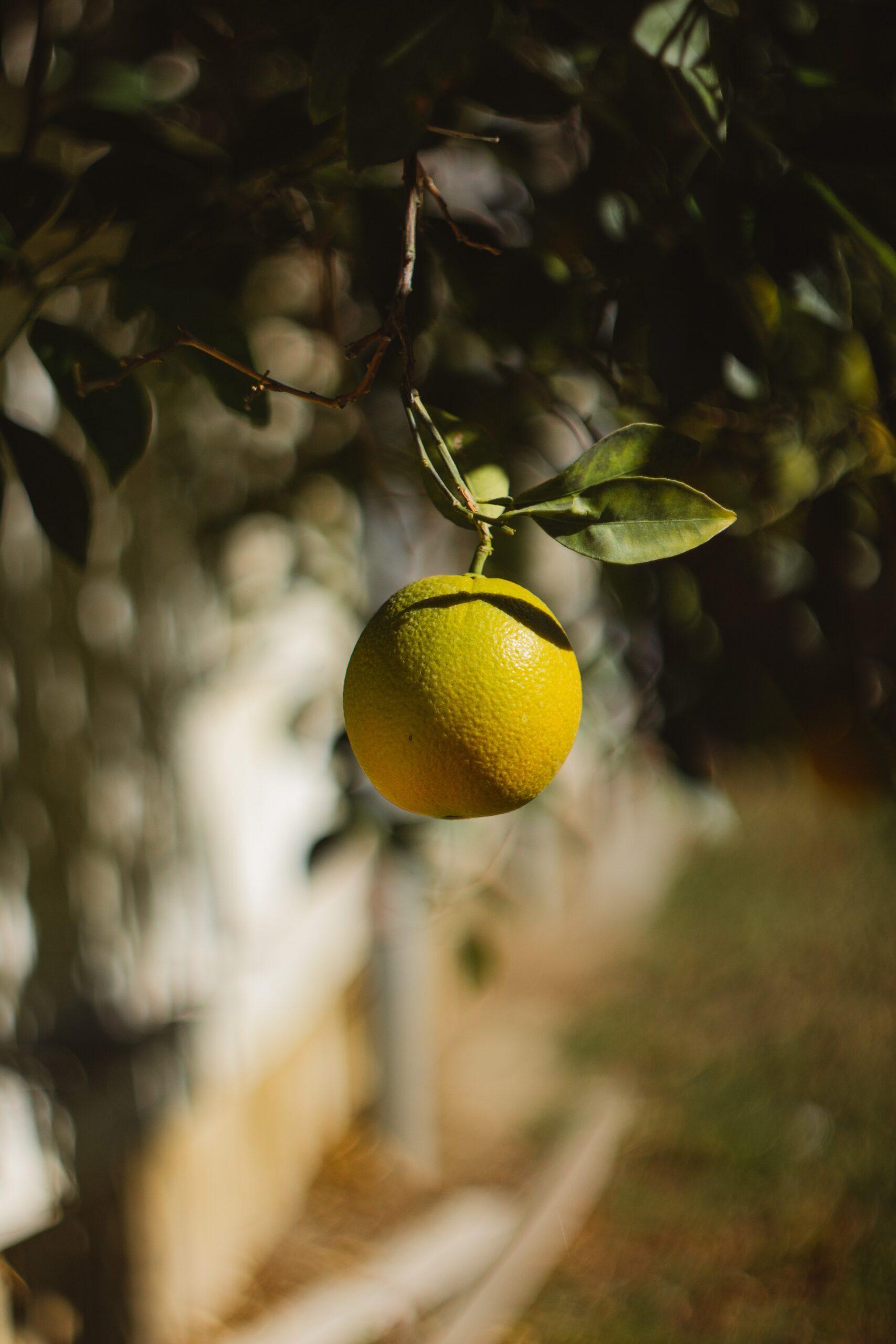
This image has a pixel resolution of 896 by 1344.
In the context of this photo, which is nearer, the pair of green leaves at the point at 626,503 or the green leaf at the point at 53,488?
the pair of green leaves at the point at 626,503

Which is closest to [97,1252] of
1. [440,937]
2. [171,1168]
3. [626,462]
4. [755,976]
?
[171,1168]

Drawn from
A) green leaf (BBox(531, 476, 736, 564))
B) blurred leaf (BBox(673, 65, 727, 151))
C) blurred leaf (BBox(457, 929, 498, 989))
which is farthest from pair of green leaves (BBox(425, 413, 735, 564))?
blurred leaf (BBox(457, 929, 498, 989))

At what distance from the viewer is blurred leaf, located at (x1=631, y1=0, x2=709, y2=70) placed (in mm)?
582

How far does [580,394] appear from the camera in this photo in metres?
1.60

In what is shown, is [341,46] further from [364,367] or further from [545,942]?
[545,942]

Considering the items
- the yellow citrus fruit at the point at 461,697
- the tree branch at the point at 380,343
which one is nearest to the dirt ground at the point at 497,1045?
the yellow citrus fruit at the point at 461,697

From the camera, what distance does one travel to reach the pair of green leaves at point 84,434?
2.19 ft

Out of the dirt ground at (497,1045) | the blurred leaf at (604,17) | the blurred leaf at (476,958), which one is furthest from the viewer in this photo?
the dirt ground at (497,1045)

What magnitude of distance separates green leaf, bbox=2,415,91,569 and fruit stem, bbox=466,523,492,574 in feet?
0.86

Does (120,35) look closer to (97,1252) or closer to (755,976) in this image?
(97,1252)

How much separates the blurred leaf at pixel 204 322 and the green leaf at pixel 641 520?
0.26 m

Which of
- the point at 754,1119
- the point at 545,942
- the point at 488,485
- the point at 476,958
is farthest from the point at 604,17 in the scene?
the point at 545,942

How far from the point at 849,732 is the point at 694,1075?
1.98 metres

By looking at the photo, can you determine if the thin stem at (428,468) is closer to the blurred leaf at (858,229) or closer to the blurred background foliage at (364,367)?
the blurred background foliage at (364,367)
